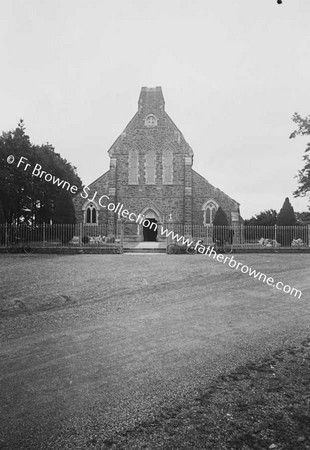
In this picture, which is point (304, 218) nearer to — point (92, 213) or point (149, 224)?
point (149, 224)

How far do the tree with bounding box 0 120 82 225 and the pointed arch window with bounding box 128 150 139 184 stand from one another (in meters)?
9.59

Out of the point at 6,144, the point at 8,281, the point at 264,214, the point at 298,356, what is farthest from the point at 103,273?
the point at 264,214

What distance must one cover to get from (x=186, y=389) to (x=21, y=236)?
21.6m

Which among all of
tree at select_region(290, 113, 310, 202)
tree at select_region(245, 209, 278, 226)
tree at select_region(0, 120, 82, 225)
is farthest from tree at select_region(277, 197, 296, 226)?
tree at select_region(0, 120, 82, 225)

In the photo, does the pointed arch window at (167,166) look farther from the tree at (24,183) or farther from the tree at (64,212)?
the tree at (24,183)

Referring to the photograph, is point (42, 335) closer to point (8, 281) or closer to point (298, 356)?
point (298, 356)

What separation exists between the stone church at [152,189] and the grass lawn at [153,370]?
23.6 m

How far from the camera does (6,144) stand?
32.5m

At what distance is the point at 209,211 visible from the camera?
3312 cm

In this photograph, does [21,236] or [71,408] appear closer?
[71,408]

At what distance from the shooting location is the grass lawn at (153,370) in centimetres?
337

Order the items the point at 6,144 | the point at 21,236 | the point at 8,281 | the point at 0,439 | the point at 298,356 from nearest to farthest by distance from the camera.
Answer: the point at 0,439 < the point at 298,356 < the point at 8,281 < the point at 21,236 < the point at 6,144

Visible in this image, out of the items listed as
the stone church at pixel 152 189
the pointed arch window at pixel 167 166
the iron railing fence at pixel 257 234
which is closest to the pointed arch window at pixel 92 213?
Answer: the stone church at pixel 152 189

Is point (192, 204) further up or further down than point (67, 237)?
further up
